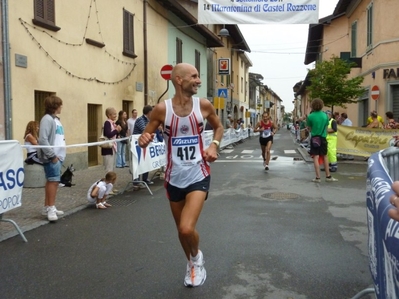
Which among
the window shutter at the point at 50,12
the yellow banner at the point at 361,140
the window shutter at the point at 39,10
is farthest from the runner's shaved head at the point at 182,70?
the yellow banner at the point at 361,140

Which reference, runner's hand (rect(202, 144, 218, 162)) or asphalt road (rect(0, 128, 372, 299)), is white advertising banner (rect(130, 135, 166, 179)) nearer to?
asphalt road (rect(0, 128, 372, 299))

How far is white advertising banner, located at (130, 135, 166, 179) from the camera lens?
378 inches

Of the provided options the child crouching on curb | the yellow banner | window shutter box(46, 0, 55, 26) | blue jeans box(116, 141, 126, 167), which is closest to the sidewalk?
the child crouching on curb

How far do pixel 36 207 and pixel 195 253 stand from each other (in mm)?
4669

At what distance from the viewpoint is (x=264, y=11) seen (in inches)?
548

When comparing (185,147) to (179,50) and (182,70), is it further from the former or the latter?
(179,50)

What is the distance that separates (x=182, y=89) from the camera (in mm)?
4164

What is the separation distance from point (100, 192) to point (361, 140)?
1065cm

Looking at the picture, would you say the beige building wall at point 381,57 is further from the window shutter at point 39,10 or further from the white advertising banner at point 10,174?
the white advertising banner at point 10,174

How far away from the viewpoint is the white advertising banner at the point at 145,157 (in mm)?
9594

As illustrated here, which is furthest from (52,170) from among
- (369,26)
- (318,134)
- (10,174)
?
(369,26)

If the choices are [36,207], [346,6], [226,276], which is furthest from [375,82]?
[226,276]

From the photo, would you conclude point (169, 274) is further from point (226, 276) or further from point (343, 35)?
point (343, 35)

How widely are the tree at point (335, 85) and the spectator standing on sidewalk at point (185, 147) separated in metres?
17.6
